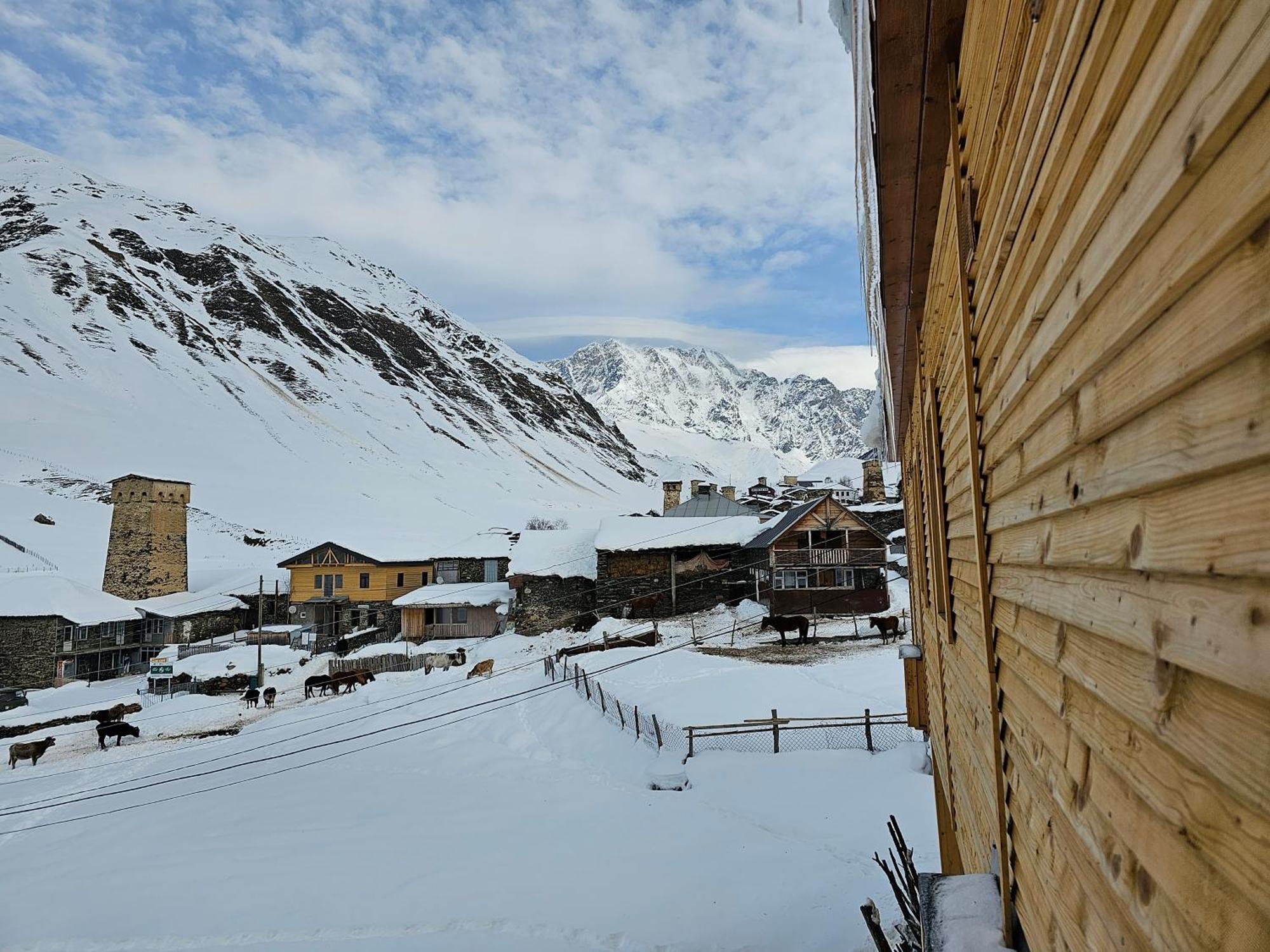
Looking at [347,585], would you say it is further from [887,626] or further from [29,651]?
[887,626]

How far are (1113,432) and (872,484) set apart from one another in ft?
136

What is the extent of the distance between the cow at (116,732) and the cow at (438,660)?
1028 centimetres

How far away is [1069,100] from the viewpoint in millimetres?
1712

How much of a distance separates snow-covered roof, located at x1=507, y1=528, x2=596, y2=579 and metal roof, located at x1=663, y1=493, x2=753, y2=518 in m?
5.48

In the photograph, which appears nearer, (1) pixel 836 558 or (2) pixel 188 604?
(1) pixel 836 558

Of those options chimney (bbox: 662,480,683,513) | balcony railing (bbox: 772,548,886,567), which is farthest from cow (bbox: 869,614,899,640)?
chimney (bbox: 662,480,683,513)

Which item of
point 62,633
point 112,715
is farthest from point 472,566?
point 62,633

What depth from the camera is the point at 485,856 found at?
11758 millimetres

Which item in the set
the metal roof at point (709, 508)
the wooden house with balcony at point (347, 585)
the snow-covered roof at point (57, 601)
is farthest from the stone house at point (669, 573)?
the snow-covered roof at point (57, 601)

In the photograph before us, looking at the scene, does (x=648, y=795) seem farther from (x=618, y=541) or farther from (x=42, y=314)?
(x=42, y=314)

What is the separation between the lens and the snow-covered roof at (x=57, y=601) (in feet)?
115

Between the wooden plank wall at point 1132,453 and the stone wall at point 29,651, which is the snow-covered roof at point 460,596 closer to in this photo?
the stone wall at point 29,651

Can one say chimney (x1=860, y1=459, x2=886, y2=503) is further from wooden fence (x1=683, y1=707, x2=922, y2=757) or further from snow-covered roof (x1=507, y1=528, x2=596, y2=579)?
wooden fence (x1=683, y1=707, x2=922, y2=757)

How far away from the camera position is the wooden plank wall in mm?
990
